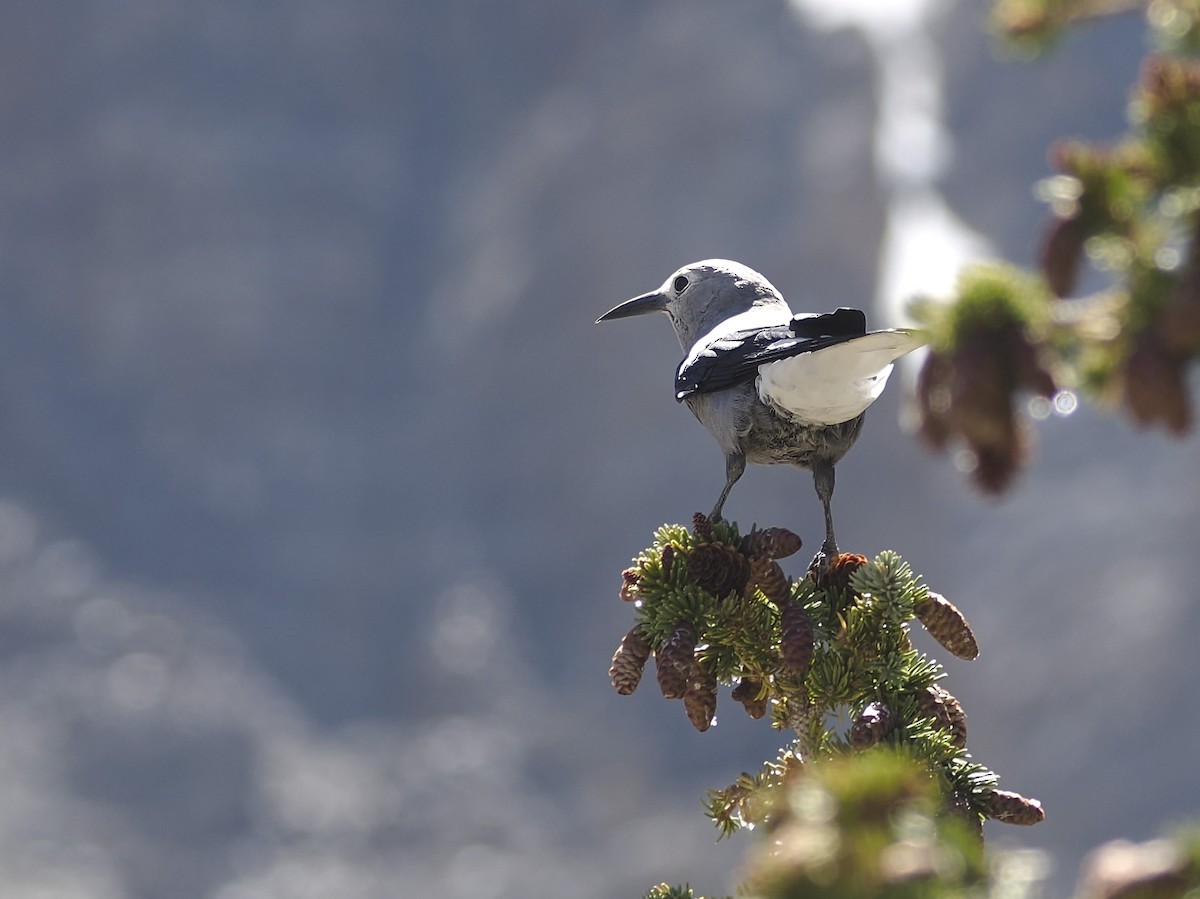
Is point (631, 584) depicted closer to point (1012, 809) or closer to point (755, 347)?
point (1012, 809)

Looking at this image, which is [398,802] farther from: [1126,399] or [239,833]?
[1126,399]

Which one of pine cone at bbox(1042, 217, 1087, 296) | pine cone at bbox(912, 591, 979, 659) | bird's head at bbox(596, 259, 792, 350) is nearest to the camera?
pine cone at bbox(1042, 217, 1087, 296)

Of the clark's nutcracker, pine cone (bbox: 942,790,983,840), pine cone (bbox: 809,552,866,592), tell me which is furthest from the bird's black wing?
pine cone (bbox: 942,790,983,840)

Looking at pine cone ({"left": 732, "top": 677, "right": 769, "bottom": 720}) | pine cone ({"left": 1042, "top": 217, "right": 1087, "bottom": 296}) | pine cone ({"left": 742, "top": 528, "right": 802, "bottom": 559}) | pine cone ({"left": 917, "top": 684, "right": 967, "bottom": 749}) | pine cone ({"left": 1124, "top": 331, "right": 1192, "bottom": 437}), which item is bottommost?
pine cone ({"left": 1124, "top": 331, "right": 1192, "bottom": 437})

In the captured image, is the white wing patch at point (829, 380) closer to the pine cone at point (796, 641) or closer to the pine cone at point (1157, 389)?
the pine cone at point (796, 641)

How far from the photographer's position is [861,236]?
76.6 feet

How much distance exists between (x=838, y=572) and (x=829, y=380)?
81 cm

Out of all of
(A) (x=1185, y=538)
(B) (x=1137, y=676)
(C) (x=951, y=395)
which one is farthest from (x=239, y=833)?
(C) (x=951, y=395)

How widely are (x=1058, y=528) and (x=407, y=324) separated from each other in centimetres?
1356

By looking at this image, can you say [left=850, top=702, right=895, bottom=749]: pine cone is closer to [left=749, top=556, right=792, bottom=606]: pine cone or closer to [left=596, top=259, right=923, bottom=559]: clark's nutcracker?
[left=749, top=556, right=792, bottom=606]: pine cone

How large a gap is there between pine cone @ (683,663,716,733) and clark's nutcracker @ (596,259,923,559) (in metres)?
0.65

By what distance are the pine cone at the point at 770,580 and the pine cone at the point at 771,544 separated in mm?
18

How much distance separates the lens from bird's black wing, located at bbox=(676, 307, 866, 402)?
3.12 m

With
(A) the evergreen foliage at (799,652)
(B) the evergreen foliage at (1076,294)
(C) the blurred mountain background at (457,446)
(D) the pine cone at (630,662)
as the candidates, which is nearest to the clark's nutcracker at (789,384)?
(A) the evergreen foliage at (799,652)
